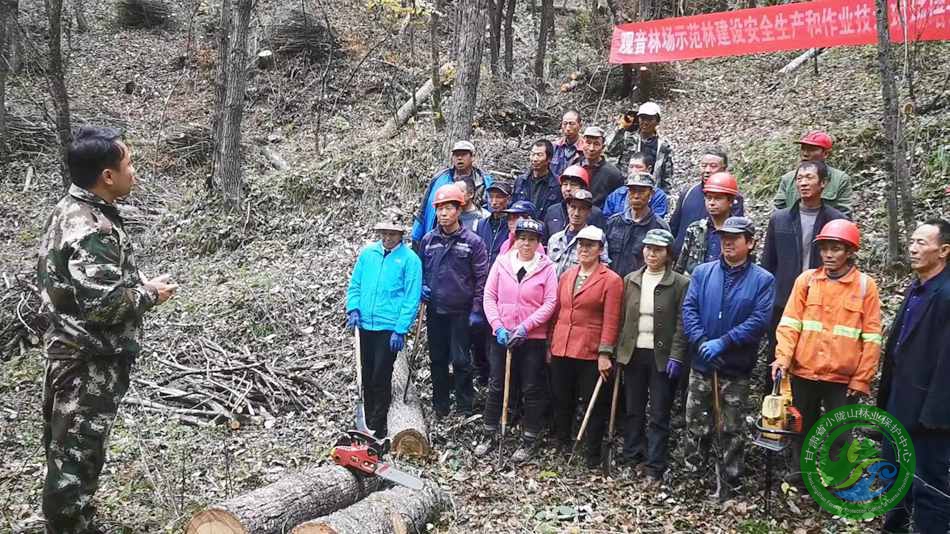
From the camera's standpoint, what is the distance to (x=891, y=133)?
22.3ft

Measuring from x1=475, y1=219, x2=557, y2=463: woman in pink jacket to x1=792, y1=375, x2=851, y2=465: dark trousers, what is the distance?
83.9 inches

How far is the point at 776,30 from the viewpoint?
1141cm

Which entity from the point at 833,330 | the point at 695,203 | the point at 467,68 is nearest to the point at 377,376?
the point at 695,203

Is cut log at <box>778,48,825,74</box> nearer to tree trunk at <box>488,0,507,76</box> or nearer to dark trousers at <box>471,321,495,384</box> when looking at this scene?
tree trunk at <box>488,0,507,76</box>

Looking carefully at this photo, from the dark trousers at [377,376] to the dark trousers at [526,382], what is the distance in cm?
98

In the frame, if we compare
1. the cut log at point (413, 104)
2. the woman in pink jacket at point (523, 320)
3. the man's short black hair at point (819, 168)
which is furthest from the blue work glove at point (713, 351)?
the cut log at point (413, 104)

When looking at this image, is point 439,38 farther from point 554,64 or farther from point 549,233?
point 549,233

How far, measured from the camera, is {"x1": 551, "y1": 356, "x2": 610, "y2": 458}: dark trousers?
6199 mm

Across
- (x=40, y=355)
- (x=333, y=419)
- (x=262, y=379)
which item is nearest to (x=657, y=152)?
(x=333, y=419)

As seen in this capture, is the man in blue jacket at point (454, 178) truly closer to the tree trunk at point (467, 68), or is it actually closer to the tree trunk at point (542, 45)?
the tree trunk at point (467, 68)

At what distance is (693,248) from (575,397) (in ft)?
5.79

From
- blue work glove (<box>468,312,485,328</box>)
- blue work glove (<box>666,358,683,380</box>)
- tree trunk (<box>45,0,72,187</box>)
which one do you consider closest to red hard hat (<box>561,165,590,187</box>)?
blue work glove (<box>468,312,485,328</box>)

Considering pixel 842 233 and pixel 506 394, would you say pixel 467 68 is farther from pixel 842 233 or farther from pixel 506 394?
pixel 842 233

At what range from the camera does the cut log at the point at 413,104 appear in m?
14.2
